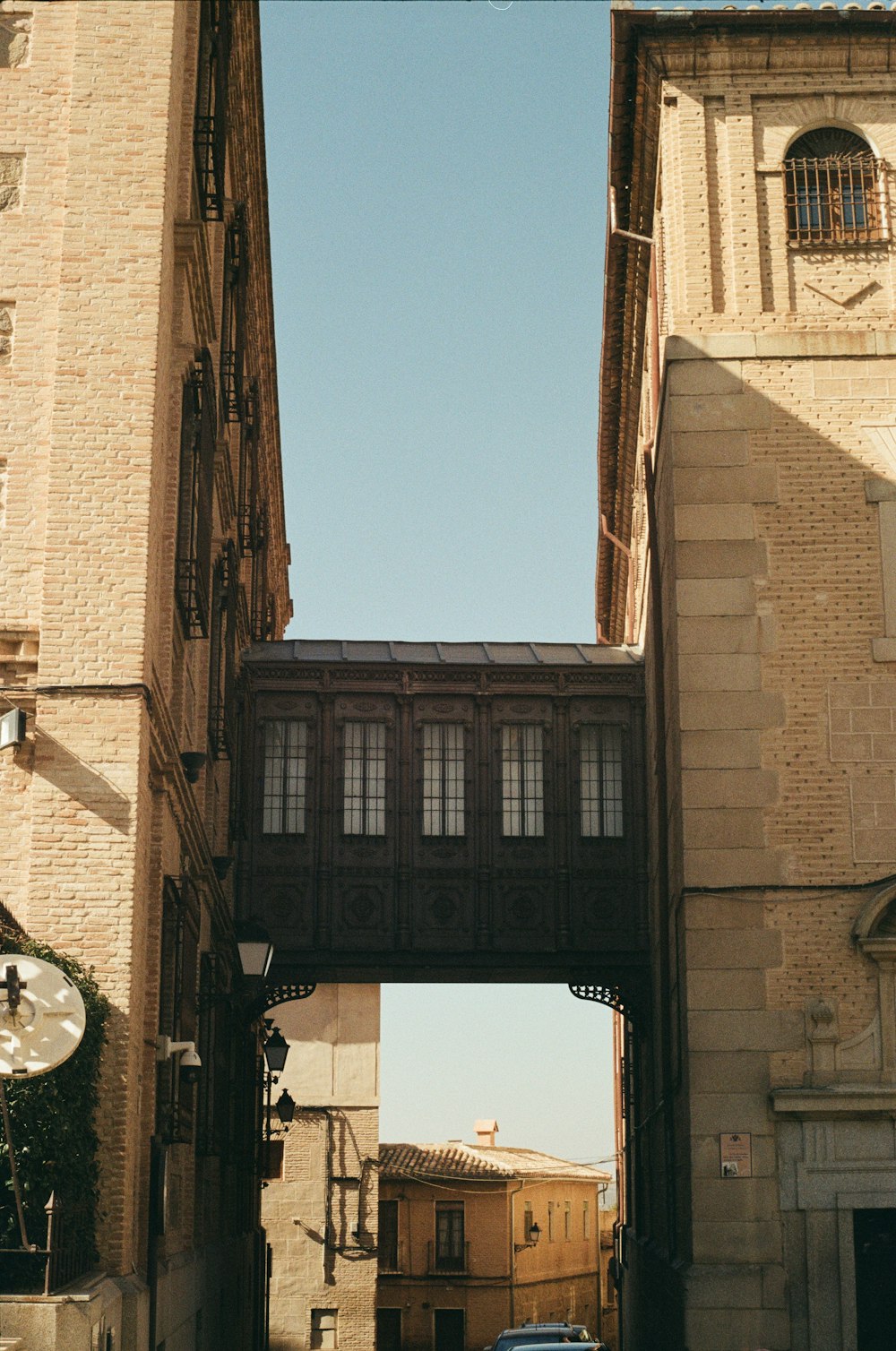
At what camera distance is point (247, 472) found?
26.4m

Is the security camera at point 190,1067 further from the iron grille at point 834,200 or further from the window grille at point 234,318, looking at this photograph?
the iron grille at point 834,200

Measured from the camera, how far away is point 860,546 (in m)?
19.9

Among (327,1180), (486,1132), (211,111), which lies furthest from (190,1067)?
(486,1132)

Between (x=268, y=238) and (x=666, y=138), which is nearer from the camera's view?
(x=666, y=138)

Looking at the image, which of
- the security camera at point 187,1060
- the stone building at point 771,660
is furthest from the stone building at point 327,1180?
the security camera at point 187,1060

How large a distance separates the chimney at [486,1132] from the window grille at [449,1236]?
1285 centimetres

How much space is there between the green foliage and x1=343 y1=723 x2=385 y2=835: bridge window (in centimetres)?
1248

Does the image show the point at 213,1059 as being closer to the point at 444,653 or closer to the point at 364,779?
the point at 364,779

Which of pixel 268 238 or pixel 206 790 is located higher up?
pixel 268 238

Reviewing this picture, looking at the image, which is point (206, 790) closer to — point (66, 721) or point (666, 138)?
point (66, 721)

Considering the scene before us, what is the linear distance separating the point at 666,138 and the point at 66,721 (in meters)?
12.0

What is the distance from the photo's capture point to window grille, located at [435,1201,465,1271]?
54.3 metres

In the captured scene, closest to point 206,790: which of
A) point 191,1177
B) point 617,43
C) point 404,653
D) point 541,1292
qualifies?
point 191,1177

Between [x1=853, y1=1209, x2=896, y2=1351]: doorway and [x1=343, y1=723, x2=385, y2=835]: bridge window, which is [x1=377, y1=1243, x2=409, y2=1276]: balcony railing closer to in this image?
[x1=343, y1=723, x2=385, y2=835]: bridge window
